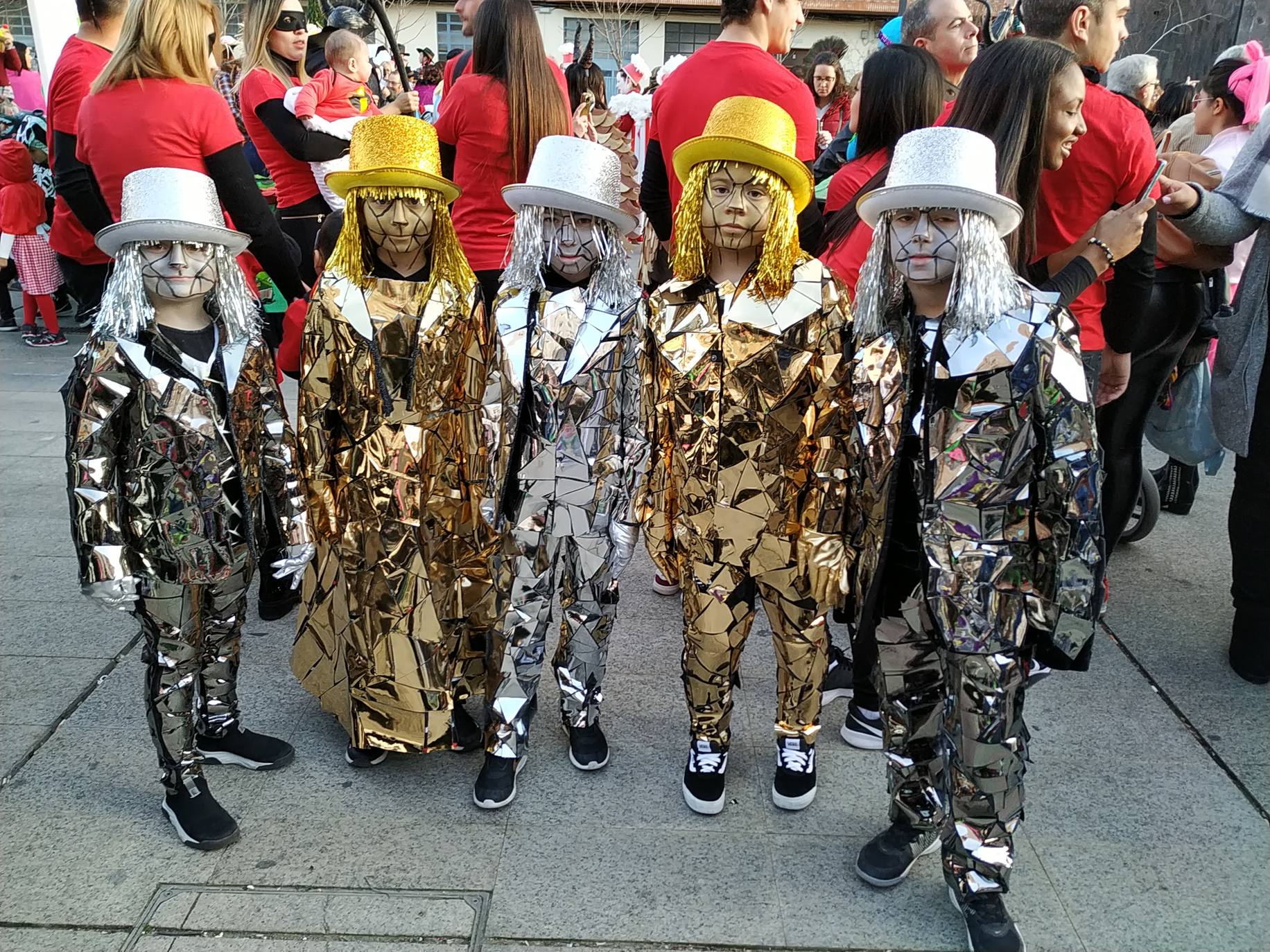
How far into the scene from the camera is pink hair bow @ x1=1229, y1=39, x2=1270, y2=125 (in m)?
3.79

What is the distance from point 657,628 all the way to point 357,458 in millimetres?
1514

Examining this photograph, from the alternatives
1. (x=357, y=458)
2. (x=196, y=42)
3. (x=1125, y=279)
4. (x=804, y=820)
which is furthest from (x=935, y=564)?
(x=196, y=42)

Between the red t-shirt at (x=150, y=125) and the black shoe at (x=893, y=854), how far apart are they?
282cm

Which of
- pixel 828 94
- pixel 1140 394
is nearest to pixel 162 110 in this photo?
pixel 1140 394

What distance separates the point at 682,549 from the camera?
2.46 m

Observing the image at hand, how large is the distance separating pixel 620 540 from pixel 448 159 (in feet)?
5.70

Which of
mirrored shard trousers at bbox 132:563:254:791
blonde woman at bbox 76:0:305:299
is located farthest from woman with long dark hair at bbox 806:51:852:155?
mirrored shard trousers at bbox 132:563:254:791

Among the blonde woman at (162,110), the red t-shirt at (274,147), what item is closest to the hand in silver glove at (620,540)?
the blonde woman at (162,110)

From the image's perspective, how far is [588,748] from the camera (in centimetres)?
273

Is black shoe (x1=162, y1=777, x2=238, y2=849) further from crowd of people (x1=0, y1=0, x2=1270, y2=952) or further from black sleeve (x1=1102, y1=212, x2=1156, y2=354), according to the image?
black sleeve (x1=1102, y1=212, x2=1156, y2=354)

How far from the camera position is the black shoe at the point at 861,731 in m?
2.87

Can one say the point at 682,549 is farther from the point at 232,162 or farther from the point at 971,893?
the point at 232,162

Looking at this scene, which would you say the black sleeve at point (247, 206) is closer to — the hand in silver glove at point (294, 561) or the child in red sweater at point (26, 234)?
the hand in silver glove at point (294, 561)

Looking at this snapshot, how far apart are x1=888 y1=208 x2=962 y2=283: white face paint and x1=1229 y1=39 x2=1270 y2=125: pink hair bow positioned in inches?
107
